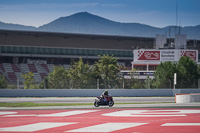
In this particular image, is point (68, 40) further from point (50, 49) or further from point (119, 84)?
point (119, 84)

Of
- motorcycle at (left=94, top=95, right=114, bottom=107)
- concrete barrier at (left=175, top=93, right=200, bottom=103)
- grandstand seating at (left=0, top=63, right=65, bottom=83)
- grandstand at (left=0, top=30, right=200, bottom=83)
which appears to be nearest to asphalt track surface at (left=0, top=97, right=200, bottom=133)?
motorcycle at (left=94, top=95, right=114, bottom=107)

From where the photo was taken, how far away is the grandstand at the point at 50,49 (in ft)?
253

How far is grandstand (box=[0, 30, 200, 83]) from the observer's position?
7725cm

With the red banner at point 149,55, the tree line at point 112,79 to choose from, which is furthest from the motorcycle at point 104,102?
the red banner at point 149,55

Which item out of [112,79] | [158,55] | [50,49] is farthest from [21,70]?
[112,79]

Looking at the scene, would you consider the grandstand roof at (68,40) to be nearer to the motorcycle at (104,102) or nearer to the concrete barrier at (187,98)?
the concrete barrier at (187,98)

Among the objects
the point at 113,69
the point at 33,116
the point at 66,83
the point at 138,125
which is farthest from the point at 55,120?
the point at 113,69

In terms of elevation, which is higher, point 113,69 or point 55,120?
point 113,69

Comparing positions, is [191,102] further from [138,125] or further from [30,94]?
[30,94]

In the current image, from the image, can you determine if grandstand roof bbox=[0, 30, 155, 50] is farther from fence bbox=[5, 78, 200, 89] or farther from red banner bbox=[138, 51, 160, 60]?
fence bbox=[5, 78, 200, 89]

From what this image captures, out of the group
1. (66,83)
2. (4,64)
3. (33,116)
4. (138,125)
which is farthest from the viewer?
(4,64)

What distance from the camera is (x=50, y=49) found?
268 ft

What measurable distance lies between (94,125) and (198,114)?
7.17 m

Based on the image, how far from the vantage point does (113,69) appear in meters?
52.7
